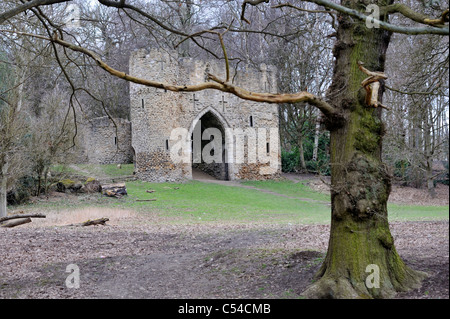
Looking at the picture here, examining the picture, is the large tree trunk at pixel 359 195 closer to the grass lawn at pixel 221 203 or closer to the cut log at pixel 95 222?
the grass lawn at pixel 221 203

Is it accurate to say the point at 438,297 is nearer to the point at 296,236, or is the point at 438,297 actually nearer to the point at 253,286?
the point at 253,286

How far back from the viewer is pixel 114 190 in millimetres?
17938

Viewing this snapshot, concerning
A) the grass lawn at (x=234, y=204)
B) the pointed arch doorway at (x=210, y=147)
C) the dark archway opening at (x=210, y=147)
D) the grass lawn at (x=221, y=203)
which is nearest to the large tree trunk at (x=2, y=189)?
the grass lawn at (x=221, y=203)

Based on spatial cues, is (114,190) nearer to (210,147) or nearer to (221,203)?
(221,203)

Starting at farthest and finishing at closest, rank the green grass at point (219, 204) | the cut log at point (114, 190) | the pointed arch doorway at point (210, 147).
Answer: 1. the pointed arch doorway at point (210, 147)
2. the cut log at point (114, 190)
3. the green grass at point (219, 204)

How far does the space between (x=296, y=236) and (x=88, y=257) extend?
3.85 m

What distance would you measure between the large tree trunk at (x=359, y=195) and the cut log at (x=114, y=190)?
571 inches

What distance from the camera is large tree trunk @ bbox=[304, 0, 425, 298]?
4113mm

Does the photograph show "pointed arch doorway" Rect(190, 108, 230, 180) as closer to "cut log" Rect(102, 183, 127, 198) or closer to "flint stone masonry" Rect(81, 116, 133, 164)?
"flint stone masonry" Rect(81, 116, 133, 164)

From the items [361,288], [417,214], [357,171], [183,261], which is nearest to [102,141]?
[417,214]

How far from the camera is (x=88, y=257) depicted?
6906mm

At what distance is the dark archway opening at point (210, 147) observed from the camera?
2744 cm

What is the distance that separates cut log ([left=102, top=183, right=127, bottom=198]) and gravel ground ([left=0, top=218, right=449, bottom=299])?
8.46 m

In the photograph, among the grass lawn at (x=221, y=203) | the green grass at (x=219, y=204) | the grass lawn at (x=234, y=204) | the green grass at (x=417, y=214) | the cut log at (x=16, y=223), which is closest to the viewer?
the green grass at (x=417, y=214)
